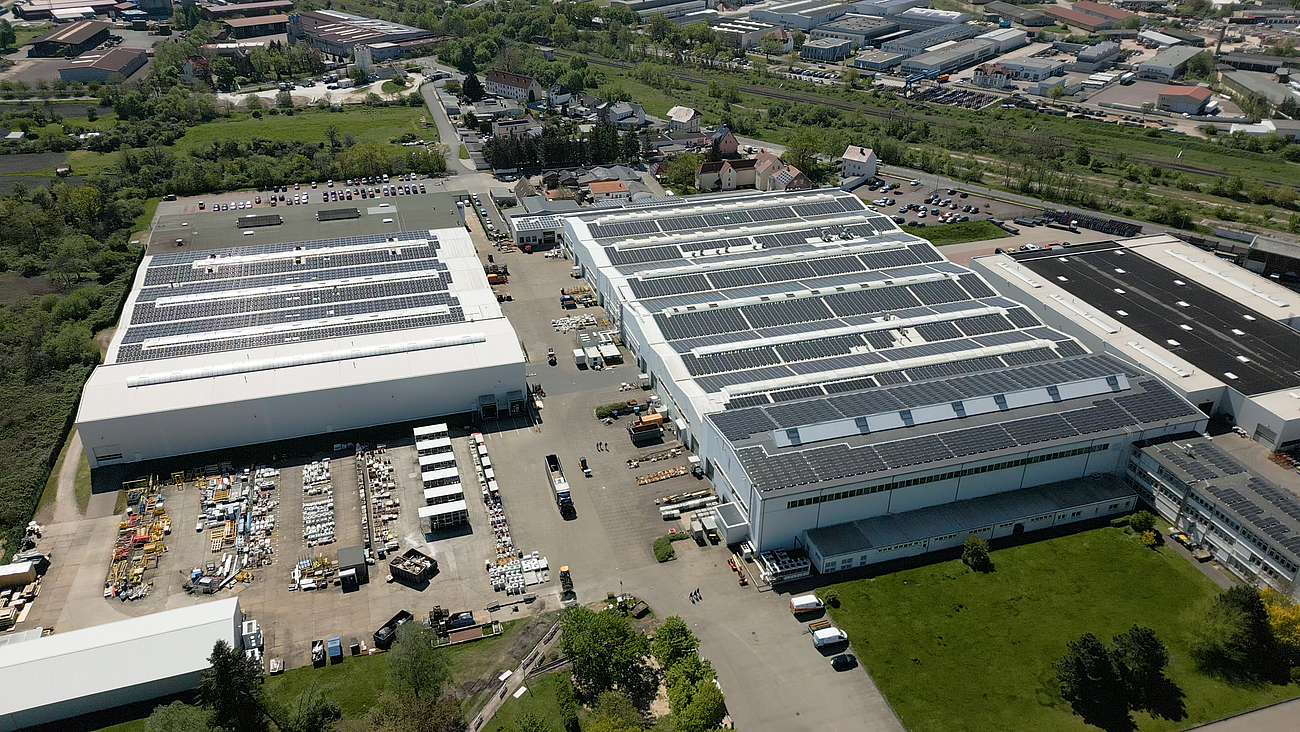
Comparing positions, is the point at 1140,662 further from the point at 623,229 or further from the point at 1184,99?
the point at 1184,99

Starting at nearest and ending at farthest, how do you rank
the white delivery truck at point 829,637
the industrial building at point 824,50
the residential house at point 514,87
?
the white delivery truck at point 829,637
the residential house at point 514,87
the industrial building at point 824,50

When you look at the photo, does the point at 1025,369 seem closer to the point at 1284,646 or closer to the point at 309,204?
the point at 1284,646

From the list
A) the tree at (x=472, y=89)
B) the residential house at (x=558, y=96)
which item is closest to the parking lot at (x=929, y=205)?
the residential house at (x=558, y=96)

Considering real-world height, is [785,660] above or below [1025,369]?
below

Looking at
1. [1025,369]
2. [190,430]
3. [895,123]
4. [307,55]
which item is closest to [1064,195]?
[895,123]

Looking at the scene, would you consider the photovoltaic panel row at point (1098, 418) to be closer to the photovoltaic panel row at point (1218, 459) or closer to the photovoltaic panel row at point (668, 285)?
the photovoltaic panel row at point (1218, 459)

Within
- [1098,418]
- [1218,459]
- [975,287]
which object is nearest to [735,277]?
[975,287]
